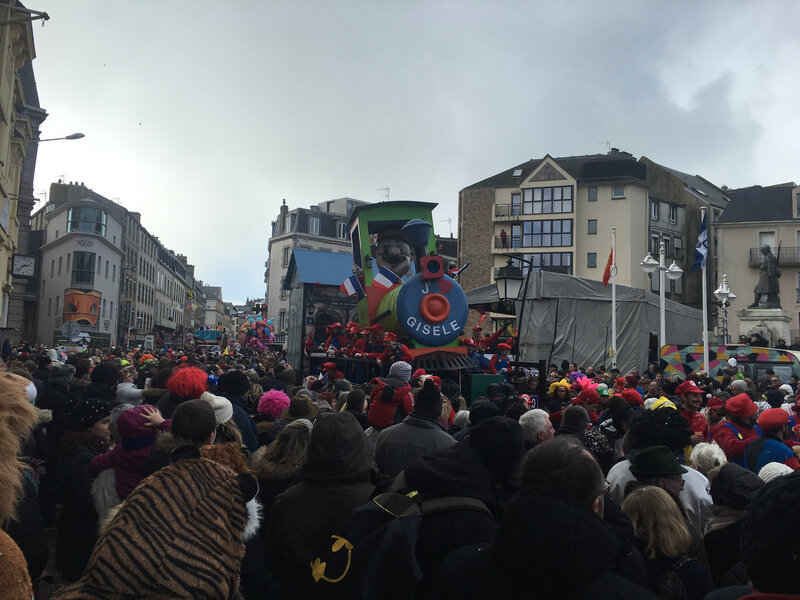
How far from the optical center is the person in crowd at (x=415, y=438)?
4.42 m

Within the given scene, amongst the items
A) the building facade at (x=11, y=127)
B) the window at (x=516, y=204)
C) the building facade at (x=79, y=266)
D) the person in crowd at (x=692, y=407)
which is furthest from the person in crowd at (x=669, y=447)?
the window at (x=516, y=204)

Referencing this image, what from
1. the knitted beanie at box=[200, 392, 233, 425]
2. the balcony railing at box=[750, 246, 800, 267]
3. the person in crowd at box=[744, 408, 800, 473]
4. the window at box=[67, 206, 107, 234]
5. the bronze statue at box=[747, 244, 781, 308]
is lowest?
the person in crowd at box=[744, 408, 800, 473]

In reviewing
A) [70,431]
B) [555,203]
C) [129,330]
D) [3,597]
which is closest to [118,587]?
[3,597]

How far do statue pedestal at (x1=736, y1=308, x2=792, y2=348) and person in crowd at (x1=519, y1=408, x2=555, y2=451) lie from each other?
25.3 meters

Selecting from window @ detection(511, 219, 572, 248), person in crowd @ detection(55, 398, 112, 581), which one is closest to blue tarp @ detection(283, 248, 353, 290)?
person in crowd @ detection(55, 398, 112, 581)

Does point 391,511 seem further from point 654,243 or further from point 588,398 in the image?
point 654,243

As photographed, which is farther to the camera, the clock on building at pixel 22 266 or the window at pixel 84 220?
the window at pixel 84 220

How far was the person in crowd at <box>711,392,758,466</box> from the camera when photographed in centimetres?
569

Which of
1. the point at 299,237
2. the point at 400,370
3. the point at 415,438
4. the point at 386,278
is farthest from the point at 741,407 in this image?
the point at 299,237

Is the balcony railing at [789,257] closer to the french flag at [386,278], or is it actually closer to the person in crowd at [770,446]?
the french flag at [386,278]

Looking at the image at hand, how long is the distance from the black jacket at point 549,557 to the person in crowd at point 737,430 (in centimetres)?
434

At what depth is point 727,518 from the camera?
134 inches

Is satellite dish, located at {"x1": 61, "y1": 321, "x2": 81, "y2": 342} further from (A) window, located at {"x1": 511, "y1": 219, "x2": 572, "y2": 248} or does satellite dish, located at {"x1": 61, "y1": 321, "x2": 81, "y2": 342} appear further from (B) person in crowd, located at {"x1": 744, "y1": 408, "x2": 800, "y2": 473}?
(A) window, located at {"x1": 511, "y1": 219, "x2": 572, "y2": 248}

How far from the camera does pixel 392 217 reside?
19.1 metres
